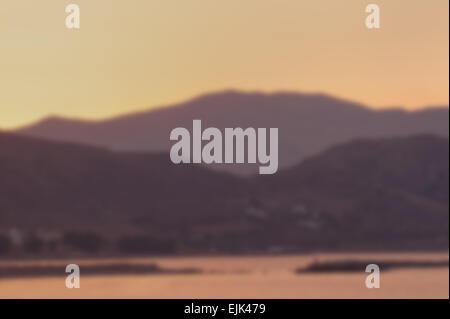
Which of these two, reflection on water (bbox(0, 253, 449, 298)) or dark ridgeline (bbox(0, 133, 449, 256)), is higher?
dark ridgeline (bbox(0, 133, 449, 256))

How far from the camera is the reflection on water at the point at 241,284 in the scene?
168ft

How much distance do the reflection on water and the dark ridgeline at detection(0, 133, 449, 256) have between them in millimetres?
24977

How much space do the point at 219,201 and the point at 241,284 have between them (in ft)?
189

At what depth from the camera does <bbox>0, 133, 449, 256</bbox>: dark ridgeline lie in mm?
99500

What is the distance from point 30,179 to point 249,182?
23536 mm

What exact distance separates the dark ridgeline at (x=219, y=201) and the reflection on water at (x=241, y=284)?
25.0 metres

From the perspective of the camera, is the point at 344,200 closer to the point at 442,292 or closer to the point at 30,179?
the point at 30,179

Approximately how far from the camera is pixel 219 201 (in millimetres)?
113875

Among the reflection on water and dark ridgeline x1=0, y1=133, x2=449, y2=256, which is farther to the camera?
dark ridgeline x1=0, y1=133, x2=449, y2=256

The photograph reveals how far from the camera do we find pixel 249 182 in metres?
122

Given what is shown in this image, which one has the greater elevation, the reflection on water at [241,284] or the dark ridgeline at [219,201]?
the dark ridgeline at [219,201]

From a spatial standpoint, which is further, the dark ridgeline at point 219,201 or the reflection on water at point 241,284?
the dark ridgeline at point 219,201
